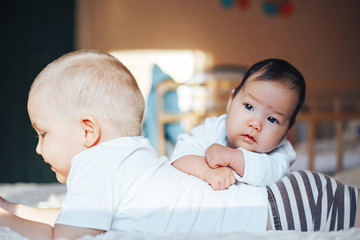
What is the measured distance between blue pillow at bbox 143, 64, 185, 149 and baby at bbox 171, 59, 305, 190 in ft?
4.23

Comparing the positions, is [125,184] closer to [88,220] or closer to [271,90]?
[88,220]

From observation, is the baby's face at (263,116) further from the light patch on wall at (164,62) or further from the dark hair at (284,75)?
the light patch on wall at (164,62)

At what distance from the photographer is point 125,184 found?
0.69 m

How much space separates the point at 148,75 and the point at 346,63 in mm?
2318

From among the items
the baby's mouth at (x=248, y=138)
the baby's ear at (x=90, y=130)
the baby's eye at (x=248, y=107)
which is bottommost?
the baby's mouth at (x=248, y=138)

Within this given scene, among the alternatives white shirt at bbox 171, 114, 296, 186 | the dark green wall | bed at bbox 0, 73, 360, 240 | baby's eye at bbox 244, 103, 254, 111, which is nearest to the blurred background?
the dark green wall

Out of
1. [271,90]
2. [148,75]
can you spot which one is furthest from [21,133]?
[271,90]

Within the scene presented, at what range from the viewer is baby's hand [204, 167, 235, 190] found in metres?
0.74

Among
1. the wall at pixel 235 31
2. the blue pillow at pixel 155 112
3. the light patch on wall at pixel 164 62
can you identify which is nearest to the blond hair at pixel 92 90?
the blue pillow at pixel 155 112

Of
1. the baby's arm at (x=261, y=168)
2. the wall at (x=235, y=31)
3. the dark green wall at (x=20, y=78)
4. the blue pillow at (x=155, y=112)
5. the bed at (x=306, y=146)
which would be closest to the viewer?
the bed at (x=306, y=146)

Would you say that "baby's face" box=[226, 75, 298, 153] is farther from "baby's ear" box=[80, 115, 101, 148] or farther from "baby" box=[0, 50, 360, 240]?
"baby's ear" box=[80, 115, 101, 148]

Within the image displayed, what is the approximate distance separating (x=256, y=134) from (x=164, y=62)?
2950 millimetres

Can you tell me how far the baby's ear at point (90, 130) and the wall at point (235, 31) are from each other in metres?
2.74

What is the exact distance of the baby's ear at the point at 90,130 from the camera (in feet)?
2.35
